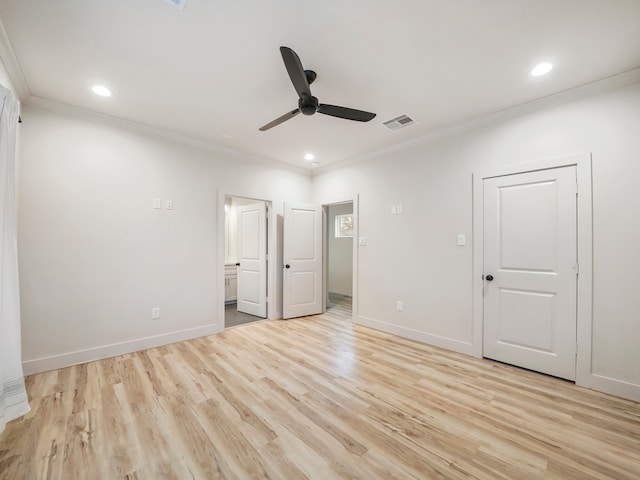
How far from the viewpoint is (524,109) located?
2729 mm

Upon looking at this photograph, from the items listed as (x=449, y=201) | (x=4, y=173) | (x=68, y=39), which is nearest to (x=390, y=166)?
(x=449, y=201)

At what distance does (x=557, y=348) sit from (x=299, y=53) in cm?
354

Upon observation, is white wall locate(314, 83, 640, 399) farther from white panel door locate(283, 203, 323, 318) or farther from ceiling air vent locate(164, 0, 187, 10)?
ceiling air vent locate(164, 0, 187, 10)

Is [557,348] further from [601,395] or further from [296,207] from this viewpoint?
[296,207]

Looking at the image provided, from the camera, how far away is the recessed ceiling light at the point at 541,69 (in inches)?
84.4

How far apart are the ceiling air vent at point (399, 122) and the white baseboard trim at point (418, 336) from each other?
267cm

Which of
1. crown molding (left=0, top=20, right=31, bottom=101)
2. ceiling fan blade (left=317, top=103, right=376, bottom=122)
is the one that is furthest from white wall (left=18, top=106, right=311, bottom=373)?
ceiling fan blade (left=317, top=103, right=376, bottom=122)

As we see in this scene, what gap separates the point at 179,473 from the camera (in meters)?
1.47

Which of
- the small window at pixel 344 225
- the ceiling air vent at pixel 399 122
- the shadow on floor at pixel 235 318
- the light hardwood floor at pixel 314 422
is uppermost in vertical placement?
the ceiling air vent at pixel 399 122

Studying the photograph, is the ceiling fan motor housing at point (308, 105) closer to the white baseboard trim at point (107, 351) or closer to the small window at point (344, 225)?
the white baseboard trim at point (107, 351)

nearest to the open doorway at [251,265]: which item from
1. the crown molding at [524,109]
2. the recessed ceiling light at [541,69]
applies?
the crown molding at [524,109]

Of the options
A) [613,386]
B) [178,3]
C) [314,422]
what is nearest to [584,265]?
[613,386]

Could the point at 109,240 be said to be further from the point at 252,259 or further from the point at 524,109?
the point at 524,109

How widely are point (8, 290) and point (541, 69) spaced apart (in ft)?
13.8
